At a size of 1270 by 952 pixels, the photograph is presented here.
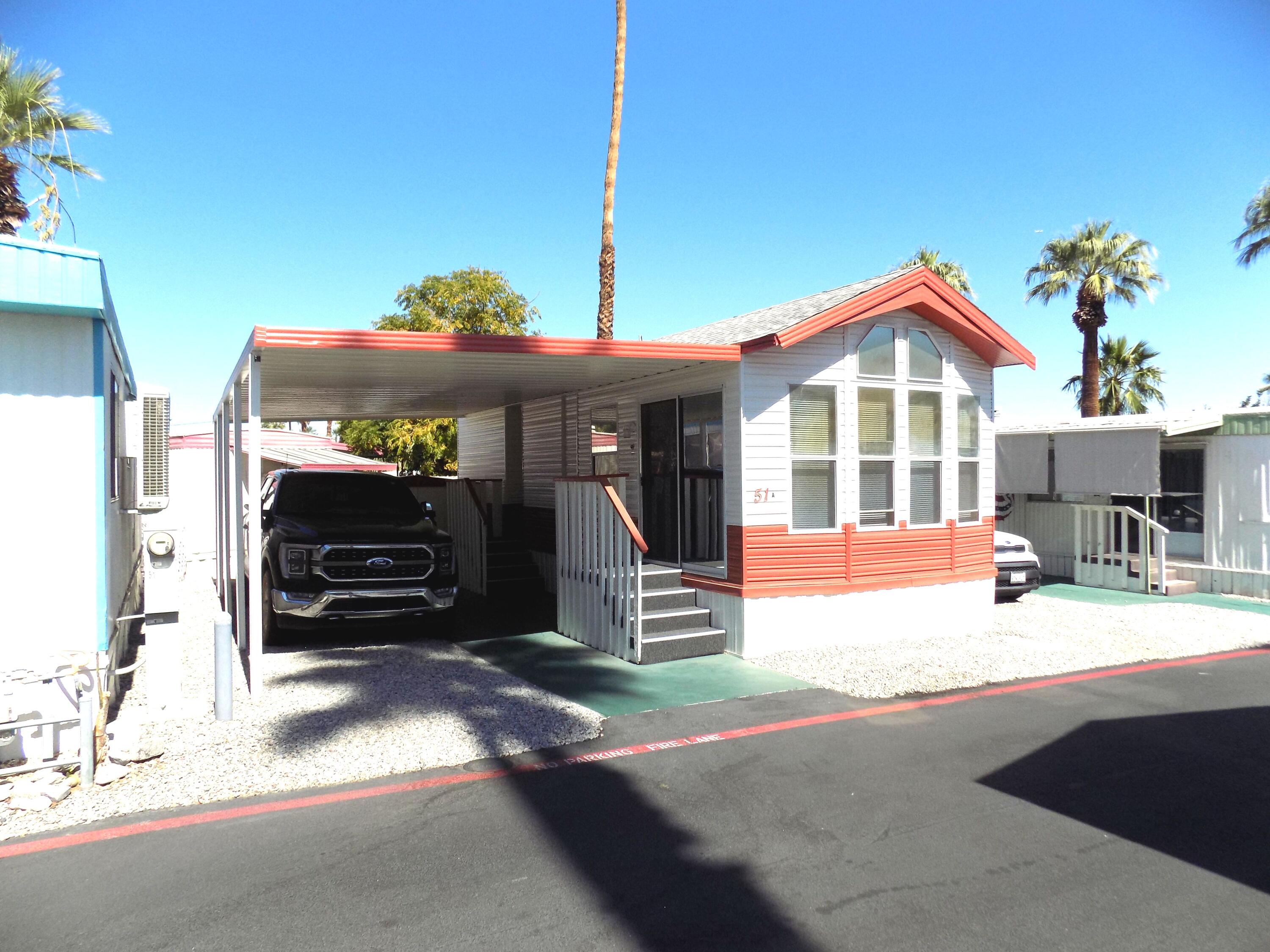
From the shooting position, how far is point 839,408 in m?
8.96

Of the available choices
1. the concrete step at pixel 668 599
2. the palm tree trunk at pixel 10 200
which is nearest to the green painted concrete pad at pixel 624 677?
the concrete step at pixel 668 599

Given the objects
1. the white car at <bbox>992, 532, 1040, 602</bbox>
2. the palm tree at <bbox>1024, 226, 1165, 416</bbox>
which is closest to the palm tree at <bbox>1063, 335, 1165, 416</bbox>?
the palm tree at <bbox>1024, 226, 1165, 416</bbox>

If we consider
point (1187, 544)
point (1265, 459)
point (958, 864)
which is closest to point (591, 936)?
point (958, 864)

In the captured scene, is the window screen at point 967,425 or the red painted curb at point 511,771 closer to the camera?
the red painted curb at point 511,771

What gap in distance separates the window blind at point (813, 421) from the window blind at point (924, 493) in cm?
111

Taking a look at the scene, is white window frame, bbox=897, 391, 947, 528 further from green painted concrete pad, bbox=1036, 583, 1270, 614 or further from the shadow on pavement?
green painted concrete pad, bbox=1036, 583, 1270, 614

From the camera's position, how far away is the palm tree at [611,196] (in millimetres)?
15062

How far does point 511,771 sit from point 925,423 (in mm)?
6380

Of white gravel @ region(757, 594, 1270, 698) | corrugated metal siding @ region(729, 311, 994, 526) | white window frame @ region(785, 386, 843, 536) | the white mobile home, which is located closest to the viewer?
white gravel @ region(757, 594, 1270, 698)

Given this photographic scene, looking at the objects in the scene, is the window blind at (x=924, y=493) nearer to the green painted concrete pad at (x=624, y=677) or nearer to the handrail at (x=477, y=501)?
the green painted concrete pad at (x=624, y=677)

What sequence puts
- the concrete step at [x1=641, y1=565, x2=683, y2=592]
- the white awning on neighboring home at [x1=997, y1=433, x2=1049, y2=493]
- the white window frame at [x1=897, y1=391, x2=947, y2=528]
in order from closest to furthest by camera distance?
1. the concrete step at [x1=641, y1=565, x2=683, y2=592]
2. the white window frame at [x1=897, y1=391, x2=947, y2=528]
3. the white awning on neighboring home at [x1=997, y1=433, x2=1049, y2=493]

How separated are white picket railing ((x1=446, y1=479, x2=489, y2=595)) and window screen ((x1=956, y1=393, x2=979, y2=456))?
6673 millimetres

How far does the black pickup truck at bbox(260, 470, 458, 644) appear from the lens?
8.23 metres

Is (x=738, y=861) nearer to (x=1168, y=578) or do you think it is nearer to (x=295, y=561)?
(x=295, y=561)
